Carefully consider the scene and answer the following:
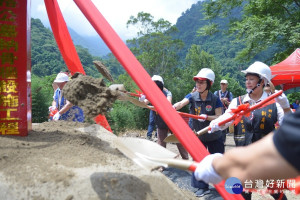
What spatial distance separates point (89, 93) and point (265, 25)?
1191cm

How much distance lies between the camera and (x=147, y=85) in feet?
8.29

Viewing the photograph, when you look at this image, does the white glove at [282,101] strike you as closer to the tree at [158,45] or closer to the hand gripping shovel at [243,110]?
the hand gripping shovel at [243,110]

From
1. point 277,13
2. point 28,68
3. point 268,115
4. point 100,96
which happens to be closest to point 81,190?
point 100,96

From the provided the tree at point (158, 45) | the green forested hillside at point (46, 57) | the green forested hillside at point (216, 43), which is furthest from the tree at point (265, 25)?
the green forested hillside at point (216, 43)

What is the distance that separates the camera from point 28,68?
3.25 metres

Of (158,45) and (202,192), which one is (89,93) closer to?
(202,192)

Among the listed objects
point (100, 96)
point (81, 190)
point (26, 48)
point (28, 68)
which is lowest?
point (81, 190)

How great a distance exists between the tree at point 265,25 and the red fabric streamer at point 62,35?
32.5ft

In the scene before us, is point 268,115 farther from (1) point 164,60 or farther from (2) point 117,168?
(1) point 164,60

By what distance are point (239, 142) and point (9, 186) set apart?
234cm

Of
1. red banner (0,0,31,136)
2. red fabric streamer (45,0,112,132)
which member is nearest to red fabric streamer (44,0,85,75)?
red fabric streamer (45,0,112,132)

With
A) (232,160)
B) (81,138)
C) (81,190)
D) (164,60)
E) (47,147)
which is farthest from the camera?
(164,60)

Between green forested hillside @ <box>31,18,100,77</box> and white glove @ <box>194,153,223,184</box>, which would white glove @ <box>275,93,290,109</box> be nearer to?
white glove @ <box>194,153,223,184</box>

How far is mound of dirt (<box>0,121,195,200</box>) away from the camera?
6.48 feet
